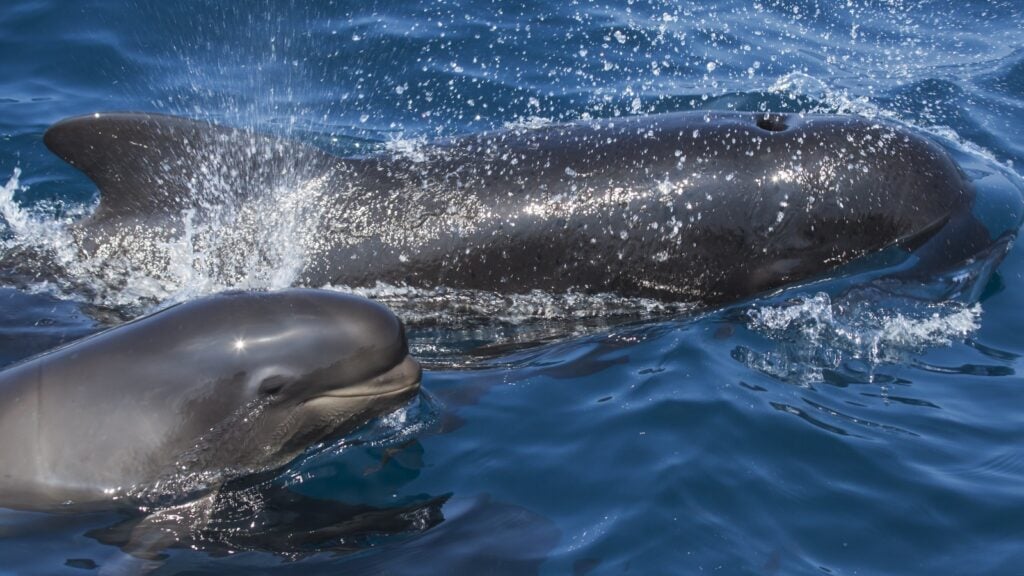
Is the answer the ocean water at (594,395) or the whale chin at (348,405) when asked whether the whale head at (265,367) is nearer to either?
the whale chin at (348,405)

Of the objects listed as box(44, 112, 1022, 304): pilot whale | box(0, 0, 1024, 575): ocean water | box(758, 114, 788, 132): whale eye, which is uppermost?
box(758, 114, 788, 132): whale eye

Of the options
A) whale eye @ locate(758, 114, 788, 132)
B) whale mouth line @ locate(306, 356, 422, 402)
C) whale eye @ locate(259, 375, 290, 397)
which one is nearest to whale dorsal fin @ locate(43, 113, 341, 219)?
whale mouth line @ locate(306, 356, 422, 402)

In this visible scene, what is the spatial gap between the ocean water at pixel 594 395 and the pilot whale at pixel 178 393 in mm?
236

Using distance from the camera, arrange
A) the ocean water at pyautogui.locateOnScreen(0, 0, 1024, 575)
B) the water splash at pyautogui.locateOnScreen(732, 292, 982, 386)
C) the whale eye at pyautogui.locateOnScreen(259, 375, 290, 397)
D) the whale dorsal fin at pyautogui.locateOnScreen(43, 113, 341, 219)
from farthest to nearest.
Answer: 1. the whale dorsal fin at pyautogui.locateOnScreen(43, 113, 341, 219)
2. the water splash at pyautogui.locateOnScreen(732, 292, 982, 386)
3. the whale eye at pyautogui.locateOnScreen(259, 375, 290, 397)
4. the ocean water at pyautogui.locateOnScreen(0, 0, 1024, 575)

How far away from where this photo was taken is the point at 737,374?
25.5 feet

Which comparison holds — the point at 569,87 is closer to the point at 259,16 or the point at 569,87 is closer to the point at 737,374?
the point at 259,16

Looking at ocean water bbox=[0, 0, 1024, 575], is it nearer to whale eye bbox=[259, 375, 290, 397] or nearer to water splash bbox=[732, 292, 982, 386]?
water splash bbox=[732, 292, 982, 386]

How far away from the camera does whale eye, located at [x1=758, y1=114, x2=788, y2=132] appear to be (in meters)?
9.13

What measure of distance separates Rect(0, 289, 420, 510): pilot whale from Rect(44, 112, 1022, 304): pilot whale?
2.37 m

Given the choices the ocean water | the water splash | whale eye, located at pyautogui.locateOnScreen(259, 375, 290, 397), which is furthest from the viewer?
the water splash

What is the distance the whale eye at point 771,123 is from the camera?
30.0ft

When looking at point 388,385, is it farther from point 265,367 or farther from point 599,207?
point 599,207

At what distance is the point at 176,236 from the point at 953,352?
18.2 feet

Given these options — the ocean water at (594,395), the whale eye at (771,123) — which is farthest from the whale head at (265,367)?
the whale eye at (771,123)
